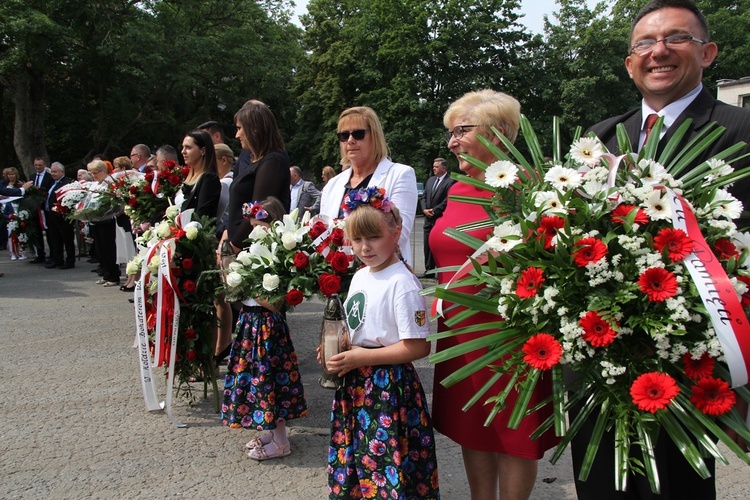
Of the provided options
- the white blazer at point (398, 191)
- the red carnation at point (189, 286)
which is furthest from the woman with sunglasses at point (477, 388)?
the red carnation at point (189, 286)

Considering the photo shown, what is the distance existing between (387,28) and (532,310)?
35686mm

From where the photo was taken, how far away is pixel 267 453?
12.1 ft

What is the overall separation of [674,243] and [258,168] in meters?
2.99

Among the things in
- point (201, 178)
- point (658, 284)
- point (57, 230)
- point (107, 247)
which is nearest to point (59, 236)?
point (57, 230)

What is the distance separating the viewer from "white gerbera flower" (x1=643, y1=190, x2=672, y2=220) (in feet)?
5.35

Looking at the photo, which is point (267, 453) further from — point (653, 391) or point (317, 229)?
point (653, 391)

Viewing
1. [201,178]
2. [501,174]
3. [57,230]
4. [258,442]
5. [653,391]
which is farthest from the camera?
[57,230]

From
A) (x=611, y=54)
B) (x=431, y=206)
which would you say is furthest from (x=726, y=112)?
(x=611, y=54)

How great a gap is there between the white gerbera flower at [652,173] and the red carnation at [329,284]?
5.04 feet

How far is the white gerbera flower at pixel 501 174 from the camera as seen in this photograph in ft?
6.21

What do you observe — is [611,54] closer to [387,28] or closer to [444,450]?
[387,28]

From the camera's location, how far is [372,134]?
3.45m

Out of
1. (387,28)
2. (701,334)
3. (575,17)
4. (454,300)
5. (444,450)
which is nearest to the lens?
(701,334)

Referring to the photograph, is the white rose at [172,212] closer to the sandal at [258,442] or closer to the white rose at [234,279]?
the white rose at [234,279]
